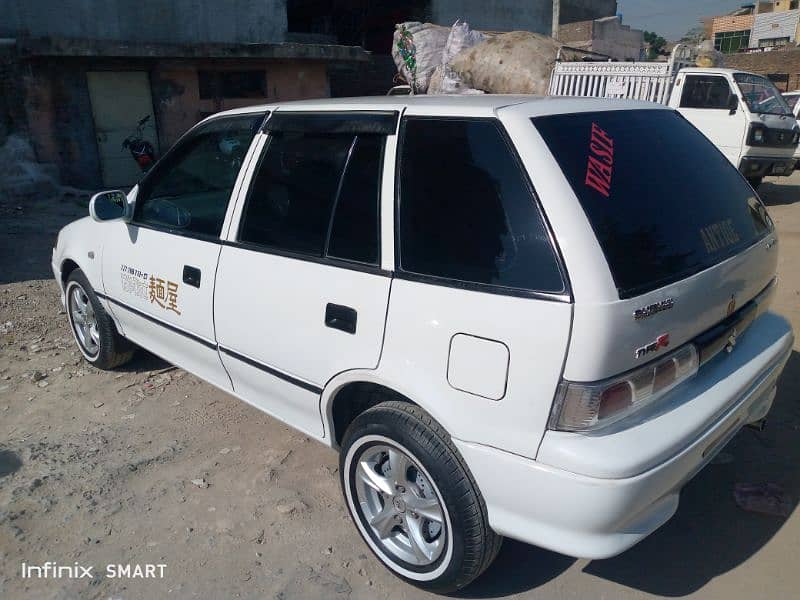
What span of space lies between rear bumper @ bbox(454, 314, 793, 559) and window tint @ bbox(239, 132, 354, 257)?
1.12 metres

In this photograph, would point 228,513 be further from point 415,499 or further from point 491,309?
point 491,309

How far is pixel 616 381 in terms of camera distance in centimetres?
195

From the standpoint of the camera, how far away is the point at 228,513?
117 inches

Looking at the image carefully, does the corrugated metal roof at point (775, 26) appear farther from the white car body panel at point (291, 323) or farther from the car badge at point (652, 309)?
the white car body panel at point (291, 323)

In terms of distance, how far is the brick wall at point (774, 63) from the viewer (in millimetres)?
23438

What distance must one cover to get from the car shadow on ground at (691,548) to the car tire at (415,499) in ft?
0.81

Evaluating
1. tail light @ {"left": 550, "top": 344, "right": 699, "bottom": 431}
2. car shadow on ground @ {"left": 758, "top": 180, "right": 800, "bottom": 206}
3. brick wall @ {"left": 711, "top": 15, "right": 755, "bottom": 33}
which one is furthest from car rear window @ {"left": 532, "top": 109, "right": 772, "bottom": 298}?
brick wall @ {"left": 711, "top": 15, "right": 755, "bottom": 33}

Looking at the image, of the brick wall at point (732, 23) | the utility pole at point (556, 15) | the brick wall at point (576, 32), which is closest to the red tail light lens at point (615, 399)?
the brick wall at point (576, 32)

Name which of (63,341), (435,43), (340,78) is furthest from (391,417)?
(340,78)

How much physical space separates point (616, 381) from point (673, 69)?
983 centimetres

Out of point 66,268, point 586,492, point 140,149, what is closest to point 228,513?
point 586,492

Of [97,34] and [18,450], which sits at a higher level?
[97,34]

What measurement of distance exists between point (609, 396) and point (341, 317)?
3.40 ft

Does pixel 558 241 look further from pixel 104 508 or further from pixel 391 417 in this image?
pixel 104 508
